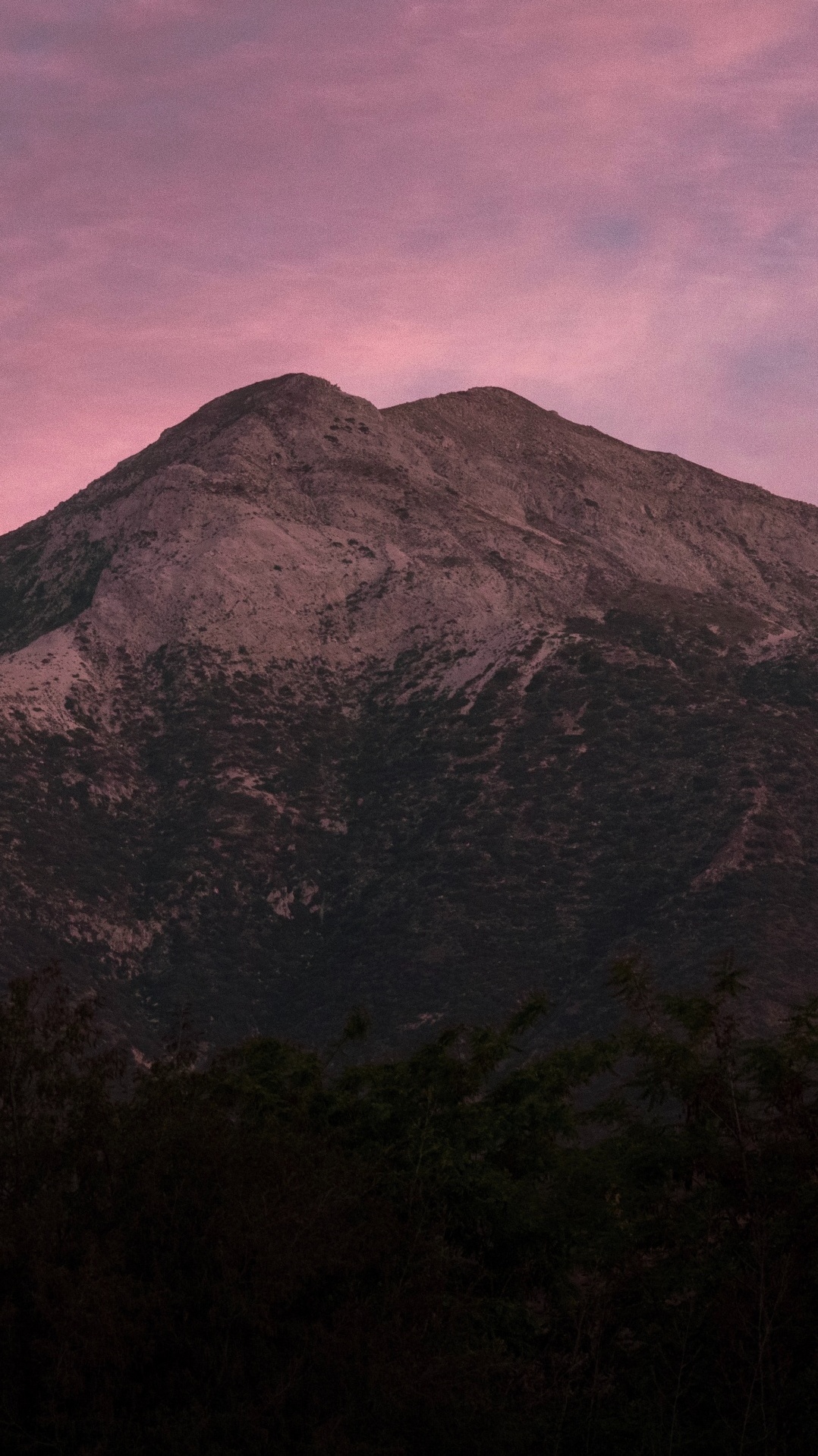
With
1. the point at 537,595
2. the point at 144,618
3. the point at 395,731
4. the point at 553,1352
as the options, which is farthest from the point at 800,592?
the point at 553,1352

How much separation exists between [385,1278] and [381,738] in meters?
92.5

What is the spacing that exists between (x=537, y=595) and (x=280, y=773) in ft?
90.8

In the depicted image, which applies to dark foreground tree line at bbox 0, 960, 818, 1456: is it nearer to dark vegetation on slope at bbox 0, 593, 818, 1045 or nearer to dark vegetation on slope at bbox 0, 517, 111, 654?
dark vegetation on slope at bbox 0, 593, 818, 1045

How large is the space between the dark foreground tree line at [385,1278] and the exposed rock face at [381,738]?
52.1 meters

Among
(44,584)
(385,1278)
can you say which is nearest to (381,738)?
(44,584)

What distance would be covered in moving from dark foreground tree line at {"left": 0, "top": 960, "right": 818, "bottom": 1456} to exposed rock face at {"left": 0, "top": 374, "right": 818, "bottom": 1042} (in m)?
52.1

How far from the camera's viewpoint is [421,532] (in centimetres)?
13900

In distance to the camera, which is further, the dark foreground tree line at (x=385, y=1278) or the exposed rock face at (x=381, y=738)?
the exposed rock face at (x=381, y=738)

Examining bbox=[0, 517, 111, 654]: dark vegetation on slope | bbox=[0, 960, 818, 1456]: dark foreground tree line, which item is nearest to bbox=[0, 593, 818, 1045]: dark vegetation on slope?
bbox=[0, 517, 111, 654]: dark vegetation on slope

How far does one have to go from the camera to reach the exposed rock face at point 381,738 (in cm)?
9638

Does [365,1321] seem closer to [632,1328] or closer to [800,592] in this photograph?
[632,1328]

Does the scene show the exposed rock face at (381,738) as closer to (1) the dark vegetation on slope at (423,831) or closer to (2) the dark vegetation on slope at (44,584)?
(1) the dark vegetation on slope at (423,831)

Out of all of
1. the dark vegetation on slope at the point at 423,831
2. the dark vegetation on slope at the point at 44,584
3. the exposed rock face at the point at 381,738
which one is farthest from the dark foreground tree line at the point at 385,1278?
the dark vegetation on slope at the point at 44,584

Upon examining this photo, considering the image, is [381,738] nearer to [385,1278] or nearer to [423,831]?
[423,831]
